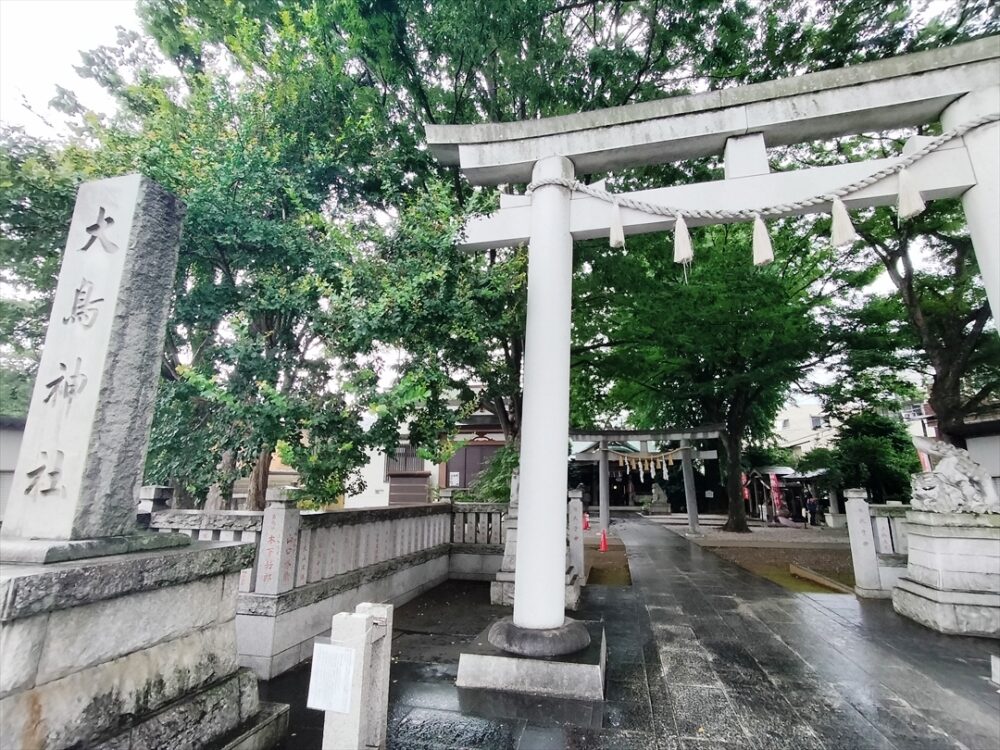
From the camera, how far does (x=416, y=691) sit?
4258mm

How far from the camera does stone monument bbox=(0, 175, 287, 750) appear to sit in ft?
7.25

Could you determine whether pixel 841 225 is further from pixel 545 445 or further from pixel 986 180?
pixel 545 445

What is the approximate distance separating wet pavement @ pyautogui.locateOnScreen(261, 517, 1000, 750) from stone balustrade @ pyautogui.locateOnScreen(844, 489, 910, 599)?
0.61 metres

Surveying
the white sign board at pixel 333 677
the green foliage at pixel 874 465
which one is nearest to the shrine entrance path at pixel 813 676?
the white sign board at pixel 333 677

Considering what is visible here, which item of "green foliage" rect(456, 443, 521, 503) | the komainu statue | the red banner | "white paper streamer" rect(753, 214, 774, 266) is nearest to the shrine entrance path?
the komainu statue

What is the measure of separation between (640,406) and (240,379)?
18.6 meters

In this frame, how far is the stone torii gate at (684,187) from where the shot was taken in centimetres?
457

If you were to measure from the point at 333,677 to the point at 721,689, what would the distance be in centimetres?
362

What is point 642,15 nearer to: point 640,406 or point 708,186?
point 708,186

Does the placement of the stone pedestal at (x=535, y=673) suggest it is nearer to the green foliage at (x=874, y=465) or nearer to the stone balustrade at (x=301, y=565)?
the stone balustrade at (x=301, y=565)

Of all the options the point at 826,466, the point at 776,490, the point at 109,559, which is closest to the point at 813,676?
the point at 109,559

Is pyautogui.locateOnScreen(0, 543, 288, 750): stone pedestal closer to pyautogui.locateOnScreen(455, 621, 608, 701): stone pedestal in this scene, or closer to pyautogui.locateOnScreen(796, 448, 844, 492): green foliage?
pyautogui.locateOnScreen(455, 621, 608, 701): stone pedestal

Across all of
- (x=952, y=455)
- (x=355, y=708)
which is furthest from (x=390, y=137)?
(x=952, y=455)

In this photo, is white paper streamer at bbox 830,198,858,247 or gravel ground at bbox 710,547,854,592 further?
gravel ground at bbox 710,547,854,592
